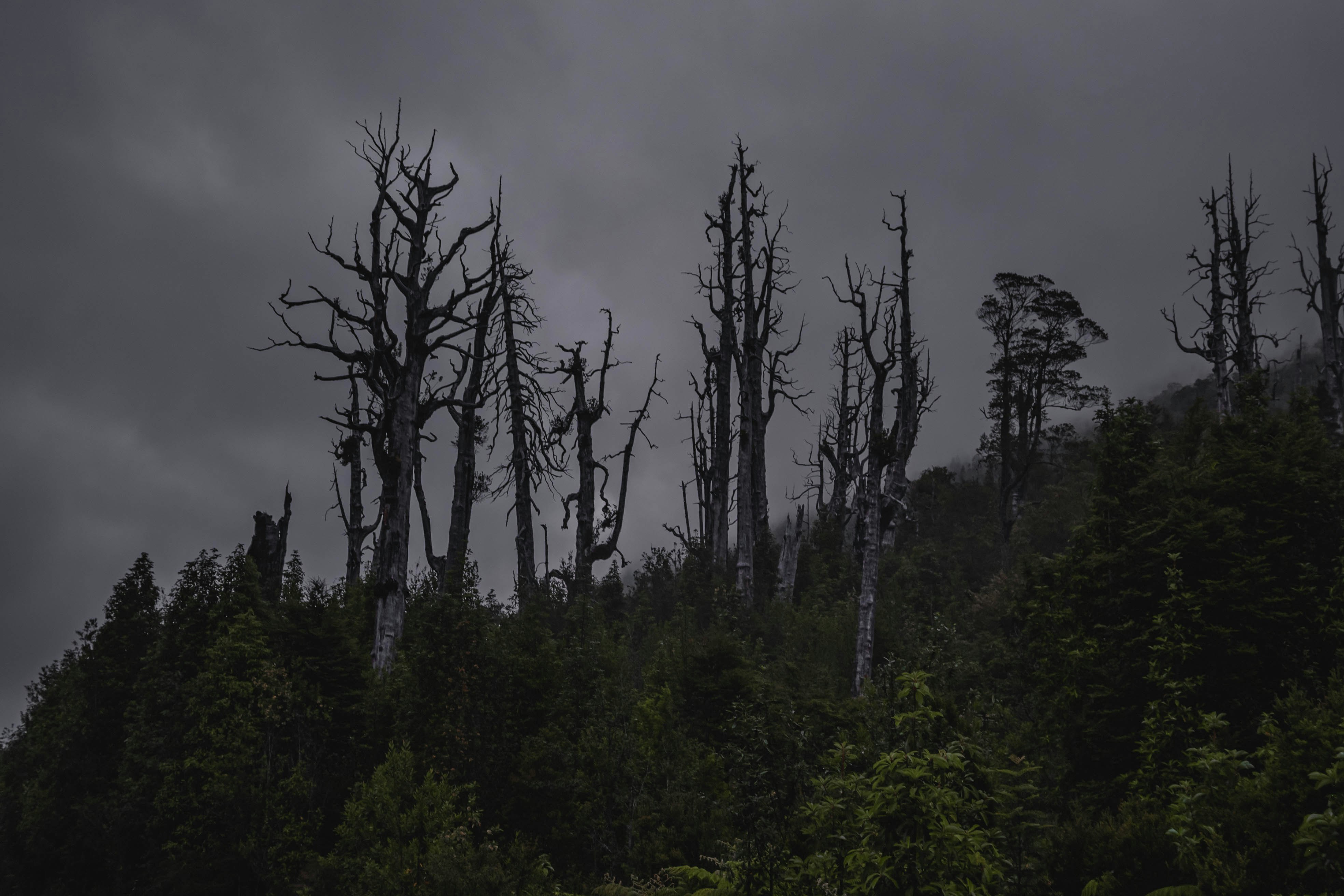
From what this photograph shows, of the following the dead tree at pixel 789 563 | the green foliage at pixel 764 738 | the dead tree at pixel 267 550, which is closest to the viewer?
the green foliage at pixel 764 738

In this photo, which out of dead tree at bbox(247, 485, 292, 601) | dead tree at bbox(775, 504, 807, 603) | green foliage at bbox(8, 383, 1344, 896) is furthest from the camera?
dead tree at bbox(775, 504, 807, 603)

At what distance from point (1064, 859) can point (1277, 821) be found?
5.69 feet

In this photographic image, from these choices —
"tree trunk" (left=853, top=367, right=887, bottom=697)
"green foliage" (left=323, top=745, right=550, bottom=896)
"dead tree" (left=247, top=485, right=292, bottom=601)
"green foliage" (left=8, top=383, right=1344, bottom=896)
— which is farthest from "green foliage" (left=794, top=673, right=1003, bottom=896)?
"dead tree" (left=247, top=485, right=292, bottom=601)

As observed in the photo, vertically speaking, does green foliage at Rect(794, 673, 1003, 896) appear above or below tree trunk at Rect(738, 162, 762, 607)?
below

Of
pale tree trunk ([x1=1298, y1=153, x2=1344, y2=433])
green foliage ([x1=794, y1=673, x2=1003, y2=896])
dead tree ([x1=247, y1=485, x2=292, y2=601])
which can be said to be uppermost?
pale tree trunk ([x1=1298, y1=153, x2=1344, y2=433])

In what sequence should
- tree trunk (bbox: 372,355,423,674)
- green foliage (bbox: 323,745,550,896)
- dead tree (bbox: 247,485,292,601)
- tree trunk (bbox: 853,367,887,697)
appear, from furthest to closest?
1. dead tree (bbox: 247,485,292,601)
2. tree trunk (bbox: 853,367,887,697)
3. tree trunk (bbox: 372,355,423,674)
4. green foliage (bbox: 323,745,550,896)

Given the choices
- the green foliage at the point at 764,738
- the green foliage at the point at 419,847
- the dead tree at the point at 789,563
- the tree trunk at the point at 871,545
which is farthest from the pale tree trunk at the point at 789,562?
the green foliage at the point at 419,847

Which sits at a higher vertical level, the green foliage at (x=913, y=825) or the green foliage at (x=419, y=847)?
the green foliage at (x=913, y=825)

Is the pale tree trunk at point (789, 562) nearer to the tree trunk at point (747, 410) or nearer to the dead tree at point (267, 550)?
the tree trunk at point (747, 410)

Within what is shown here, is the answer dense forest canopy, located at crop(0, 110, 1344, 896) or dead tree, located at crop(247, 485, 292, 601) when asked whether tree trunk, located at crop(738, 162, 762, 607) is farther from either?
dead tree, located at crop(247, 485, 292, 601)

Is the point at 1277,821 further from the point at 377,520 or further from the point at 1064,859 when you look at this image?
the point at 377,520

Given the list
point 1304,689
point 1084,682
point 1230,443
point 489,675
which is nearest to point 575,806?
point 489,675

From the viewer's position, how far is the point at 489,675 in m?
9.40

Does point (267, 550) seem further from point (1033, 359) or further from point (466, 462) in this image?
point (1033, 359)
